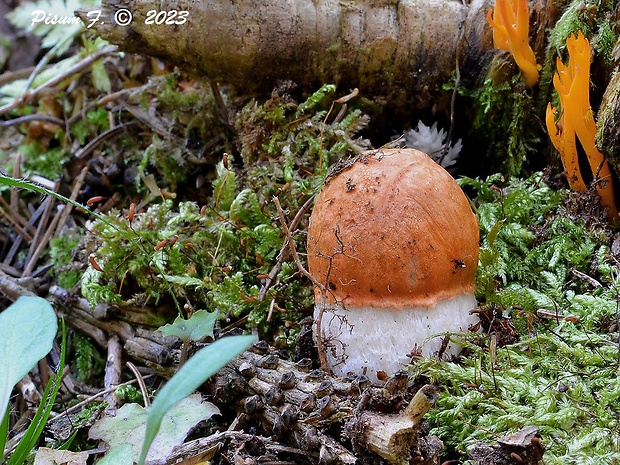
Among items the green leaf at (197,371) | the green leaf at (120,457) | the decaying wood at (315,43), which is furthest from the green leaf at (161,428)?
the decaying wood at (315,43)

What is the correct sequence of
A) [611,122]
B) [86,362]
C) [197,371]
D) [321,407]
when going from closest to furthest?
1. [197,371]
2. [321,407]
3. [611,122]
4. [86,362]

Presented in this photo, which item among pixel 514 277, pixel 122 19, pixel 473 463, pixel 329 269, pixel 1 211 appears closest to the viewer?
pixel 473 463

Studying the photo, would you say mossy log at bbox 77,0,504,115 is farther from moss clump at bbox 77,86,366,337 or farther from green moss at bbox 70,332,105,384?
green moss at bbox 70,332,105,384

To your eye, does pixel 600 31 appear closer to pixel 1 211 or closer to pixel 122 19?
pixel 122 19

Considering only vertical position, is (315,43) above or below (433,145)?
above

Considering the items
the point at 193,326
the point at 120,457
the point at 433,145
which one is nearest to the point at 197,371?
the point at 120,457

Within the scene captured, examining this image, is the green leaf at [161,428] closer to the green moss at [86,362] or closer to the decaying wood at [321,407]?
the decaying wood at [321,407]

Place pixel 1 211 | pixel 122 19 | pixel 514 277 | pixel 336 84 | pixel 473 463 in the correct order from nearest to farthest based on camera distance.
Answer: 1. pixel 473 463
2. pixel 514 277
3. pixel 122 19
4. pixel 336 84
5. pixel 1 211

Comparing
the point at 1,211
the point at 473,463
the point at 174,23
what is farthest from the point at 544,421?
the point at 1,211

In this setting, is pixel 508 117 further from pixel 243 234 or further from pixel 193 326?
pixel 193 326
